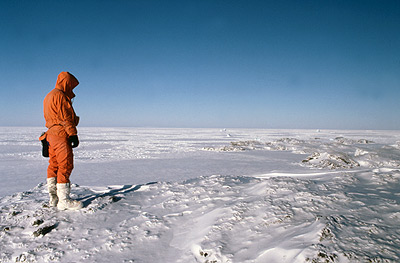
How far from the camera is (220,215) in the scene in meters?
2.65

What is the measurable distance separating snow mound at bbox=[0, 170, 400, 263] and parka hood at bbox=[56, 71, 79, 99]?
1626mm

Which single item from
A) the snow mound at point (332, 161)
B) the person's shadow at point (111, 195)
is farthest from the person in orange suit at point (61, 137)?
the snow mound at point (332, 161)

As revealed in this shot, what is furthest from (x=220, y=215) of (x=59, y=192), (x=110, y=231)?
(x=59, y=192)

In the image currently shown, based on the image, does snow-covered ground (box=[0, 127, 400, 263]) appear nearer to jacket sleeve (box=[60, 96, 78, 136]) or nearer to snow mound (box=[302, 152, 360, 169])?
jacket sleeve (box=[60, 96, 78, 136])

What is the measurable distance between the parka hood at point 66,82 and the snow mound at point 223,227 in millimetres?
1626

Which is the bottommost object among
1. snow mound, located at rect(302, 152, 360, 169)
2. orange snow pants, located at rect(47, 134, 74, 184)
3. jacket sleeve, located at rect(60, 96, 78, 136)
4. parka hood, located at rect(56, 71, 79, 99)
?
snow mound, located at rect(302, 152, 360, 169)

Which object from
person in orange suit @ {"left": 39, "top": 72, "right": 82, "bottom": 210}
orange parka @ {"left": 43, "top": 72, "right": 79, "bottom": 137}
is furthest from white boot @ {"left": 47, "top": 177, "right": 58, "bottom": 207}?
orange parka @ {"left": 43, "top": 72, "right": 79, "bottom": 137}

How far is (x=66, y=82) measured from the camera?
319 centimetres

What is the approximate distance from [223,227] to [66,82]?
283cm

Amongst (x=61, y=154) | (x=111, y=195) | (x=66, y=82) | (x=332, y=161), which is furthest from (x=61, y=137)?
Answer: (x=332, y=161)

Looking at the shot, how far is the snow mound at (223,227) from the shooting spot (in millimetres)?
1825

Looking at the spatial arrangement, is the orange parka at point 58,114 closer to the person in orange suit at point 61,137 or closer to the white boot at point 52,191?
the person in orange suit at point 61,137

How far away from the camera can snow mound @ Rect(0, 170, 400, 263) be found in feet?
5.99

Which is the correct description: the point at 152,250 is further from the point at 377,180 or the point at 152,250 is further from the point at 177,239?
the point at 377,180
